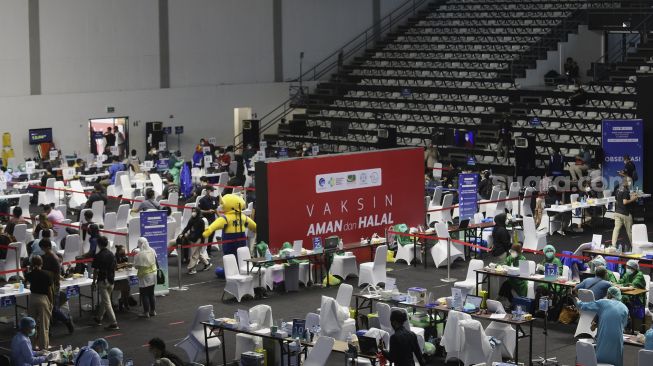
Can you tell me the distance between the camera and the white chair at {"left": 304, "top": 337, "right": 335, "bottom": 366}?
524 inches

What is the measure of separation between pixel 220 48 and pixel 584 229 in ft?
58.2

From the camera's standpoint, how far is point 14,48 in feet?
111

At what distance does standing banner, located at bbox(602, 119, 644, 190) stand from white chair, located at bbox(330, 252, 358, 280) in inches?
370

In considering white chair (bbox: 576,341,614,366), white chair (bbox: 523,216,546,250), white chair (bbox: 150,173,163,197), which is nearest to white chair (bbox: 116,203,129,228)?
white chair (bbox: 150,173,163,197)

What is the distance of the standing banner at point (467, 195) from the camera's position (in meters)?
23.5

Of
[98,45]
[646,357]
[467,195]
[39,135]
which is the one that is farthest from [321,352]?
[98,45]

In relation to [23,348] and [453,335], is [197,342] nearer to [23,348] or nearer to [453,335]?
[23,348]

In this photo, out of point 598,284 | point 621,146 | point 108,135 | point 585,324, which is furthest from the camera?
point 108,135

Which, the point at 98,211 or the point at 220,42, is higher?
the point at 220,42

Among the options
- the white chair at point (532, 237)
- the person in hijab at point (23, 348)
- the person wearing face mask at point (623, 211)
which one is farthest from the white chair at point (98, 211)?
the person in hijab at point (23, 348)

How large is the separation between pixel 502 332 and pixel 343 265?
18.3 ft

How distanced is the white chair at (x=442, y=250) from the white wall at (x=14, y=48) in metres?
17.1

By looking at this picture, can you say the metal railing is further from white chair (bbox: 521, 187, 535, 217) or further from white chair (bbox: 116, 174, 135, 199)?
white chair (bbox: 521, 187, 535, 217)

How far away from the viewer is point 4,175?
29.0 m
